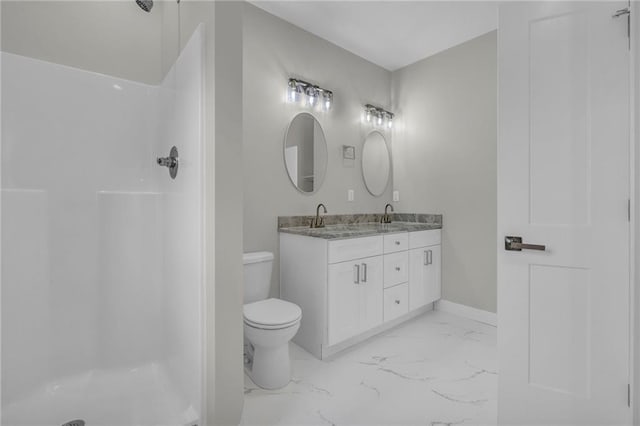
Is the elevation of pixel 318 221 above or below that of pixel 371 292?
above

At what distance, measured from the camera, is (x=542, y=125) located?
4.50 feet

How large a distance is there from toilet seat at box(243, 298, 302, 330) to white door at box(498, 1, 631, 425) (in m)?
1.11

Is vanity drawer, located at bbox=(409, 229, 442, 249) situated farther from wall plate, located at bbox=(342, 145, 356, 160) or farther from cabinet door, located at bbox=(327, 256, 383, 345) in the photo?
wall plate, located at bbox=(342, 145, 356, 160)

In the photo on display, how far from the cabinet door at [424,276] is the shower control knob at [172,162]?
2.07 m

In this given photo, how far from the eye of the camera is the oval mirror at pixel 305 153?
2.66 metres

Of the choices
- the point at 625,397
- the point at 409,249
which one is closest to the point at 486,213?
the point at 409,249

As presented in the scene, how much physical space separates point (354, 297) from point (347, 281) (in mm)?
148

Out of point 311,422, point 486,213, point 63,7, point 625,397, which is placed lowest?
point 311,422

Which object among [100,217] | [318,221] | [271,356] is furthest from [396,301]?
[100,217]

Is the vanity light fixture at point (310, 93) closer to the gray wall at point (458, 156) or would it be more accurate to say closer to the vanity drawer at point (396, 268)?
the gray wall at point (458, 156)

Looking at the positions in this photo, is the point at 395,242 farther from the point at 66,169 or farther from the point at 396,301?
the point at 66,169

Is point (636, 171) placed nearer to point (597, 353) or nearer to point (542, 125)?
point (542, 125)

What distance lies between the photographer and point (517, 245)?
56.4 inches

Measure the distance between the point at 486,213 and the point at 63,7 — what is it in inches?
134
